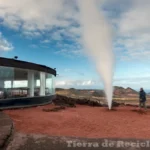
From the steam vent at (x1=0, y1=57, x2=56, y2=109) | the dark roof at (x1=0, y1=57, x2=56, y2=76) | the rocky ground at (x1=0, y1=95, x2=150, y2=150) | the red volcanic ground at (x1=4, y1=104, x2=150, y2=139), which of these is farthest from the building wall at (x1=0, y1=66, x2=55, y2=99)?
the rocky ground at (x1=0, y1=95, x2=150, y2=150)

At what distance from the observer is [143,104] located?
23328 mm

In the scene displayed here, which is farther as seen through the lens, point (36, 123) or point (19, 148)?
point (36, 123)

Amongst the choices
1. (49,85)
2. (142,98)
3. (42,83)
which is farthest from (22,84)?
(142,98)

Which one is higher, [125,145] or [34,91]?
[34,91]

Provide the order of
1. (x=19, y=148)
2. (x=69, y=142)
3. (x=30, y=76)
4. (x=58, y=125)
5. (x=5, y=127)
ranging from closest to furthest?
(x=19, y=148) → (x=69, y=142) → (x=5, y=127) → (x=58, y=125) → (x=30, y=76)

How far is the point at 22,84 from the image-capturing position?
2173 centimetres

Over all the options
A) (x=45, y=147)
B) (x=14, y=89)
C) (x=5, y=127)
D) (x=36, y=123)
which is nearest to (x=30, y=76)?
(x=14, y=89)

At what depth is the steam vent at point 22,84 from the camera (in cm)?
1931

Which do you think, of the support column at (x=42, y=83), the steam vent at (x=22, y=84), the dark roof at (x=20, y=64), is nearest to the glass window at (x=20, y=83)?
the steam vent at (x=22, y=84)

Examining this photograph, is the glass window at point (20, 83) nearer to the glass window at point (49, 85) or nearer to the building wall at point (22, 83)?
the building wall at point (22, 83)

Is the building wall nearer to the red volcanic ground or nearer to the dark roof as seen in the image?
the dark roof

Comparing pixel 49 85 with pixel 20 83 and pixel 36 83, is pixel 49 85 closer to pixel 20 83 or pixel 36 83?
pixel 36 83

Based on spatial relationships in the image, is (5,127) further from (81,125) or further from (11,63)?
(11,63)

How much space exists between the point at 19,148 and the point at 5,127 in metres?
1.69
